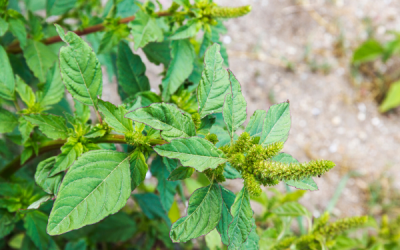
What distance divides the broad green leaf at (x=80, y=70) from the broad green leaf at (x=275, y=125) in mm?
394

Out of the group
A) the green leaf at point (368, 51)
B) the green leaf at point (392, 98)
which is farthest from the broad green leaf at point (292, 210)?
the green leaf at point (368, 51)

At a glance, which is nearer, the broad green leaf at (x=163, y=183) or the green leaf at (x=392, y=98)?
the broad green leaf at (x=163, y=183)

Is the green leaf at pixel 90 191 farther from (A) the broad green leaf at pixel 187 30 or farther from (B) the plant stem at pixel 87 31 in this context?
(B) the plant stem at pixel 87 31

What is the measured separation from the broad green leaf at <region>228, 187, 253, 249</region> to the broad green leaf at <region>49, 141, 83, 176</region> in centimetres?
39

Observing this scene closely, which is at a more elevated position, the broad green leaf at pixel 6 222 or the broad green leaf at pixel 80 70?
the broad green leaf at pixel 80 70

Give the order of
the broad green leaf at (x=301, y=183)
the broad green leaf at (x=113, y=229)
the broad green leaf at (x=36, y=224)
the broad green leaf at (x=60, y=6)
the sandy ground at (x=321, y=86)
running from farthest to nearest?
the sandy ground at (x=321, y=86) → the broad green leaf at (x=113, y=229) → the broad green leaf at (x=60, y=6) → the broad green leaf at (x=36, y=224) → the broad green leaf at (x=301, y=183)

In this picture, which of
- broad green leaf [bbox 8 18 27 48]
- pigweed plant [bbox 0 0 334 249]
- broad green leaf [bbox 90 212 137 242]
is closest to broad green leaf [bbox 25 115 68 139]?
pigweed plant [bbox 0 0 334 249]

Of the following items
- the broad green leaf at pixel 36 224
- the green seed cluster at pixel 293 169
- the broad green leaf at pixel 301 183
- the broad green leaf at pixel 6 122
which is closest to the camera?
the green seed cluster at pixel 293 169

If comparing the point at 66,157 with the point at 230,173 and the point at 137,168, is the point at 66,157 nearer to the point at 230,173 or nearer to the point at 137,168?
the point at 137,168

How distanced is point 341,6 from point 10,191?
132 inches

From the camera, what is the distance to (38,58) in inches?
46.4

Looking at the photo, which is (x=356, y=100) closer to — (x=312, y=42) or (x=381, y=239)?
(x=312, y=42)

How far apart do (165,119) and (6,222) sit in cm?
72

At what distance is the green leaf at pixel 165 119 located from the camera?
2.09 ft
